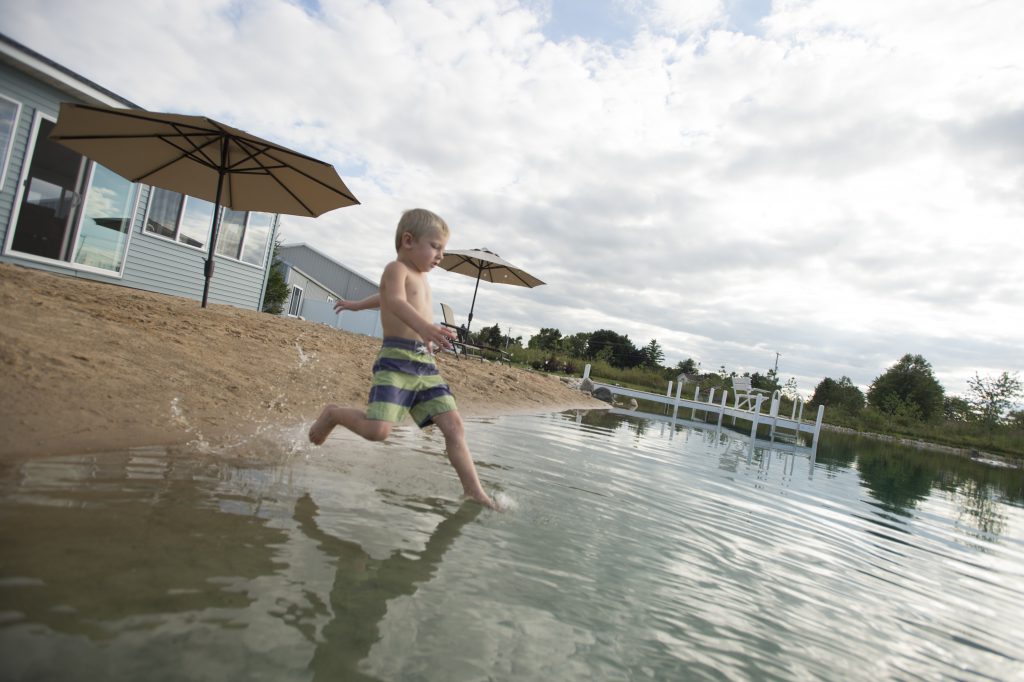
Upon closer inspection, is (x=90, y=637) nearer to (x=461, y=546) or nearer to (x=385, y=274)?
(x=461, y=546)

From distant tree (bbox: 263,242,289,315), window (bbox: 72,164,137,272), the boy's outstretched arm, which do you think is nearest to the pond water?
the boy's outstretched arm

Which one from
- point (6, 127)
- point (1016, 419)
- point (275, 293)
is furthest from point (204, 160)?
point (1016, 419)

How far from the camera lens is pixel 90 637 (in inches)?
48.2

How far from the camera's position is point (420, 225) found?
3057 millimetres

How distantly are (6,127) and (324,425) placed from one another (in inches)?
363

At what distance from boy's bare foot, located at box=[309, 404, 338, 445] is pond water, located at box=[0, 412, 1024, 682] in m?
0.20

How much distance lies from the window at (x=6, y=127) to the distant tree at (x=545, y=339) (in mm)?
42442

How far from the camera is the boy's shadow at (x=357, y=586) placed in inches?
53.4

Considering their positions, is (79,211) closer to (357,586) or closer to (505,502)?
(505,502)

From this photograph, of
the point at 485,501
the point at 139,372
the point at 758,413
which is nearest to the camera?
the point at 485,501

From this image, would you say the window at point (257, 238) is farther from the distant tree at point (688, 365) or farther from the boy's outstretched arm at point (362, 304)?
the distant tree at point (688, 365)

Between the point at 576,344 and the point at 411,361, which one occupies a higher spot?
the point at 576,344

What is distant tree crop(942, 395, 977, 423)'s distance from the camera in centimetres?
3755

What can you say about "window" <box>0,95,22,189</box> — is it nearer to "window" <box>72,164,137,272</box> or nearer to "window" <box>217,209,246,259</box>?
"window" <box>72,164,137,272</box>
